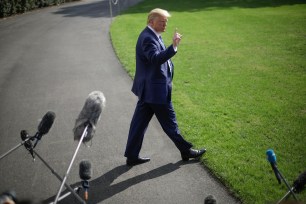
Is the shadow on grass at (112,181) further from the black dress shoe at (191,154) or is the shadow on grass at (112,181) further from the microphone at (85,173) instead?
→ the microphone at (85,173)

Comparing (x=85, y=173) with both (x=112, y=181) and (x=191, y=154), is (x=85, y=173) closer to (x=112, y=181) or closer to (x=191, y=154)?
(x=112, y=181)

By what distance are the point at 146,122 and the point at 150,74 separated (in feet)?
2.89

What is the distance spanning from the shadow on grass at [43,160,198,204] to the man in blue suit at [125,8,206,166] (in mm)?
255

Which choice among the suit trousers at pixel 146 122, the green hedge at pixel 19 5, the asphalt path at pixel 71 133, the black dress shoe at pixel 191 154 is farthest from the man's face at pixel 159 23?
the green hedge at pixel 19 5

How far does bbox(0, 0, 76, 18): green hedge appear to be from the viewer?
22.5 m

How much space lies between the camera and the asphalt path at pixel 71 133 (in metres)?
4.75

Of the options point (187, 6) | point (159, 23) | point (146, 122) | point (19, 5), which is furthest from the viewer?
point (19, 5)

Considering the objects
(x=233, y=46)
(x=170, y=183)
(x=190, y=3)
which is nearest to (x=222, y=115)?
(x=170, y=183)

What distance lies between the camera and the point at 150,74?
4.76m

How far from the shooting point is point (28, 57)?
12.2 meters

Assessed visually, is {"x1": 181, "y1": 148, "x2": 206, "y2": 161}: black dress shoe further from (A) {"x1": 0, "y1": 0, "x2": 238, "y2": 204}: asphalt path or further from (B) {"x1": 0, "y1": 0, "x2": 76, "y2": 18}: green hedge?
(B) {"x1": 0, "y1": 0, "x2": 76, "y2": 18}: green hedge

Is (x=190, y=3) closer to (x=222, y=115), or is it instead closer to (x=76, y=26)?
(x=76, y=26)

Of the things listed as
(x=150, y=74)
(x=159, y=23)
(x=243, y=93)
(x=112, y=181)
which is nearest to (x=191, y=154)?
(x=112, y=181)

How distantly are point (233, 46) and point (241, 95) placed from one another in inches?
204
